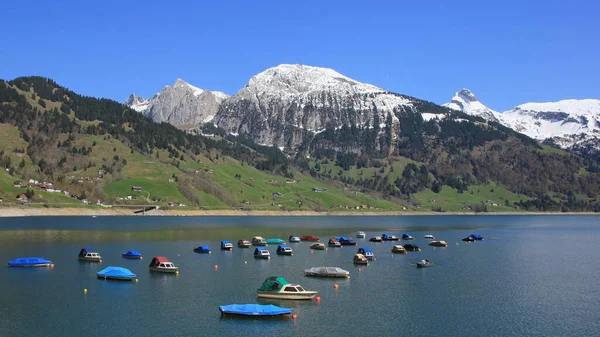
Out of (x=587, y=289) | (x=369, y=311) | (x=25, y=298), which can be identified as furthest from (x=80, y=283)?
(x=587, y=289)

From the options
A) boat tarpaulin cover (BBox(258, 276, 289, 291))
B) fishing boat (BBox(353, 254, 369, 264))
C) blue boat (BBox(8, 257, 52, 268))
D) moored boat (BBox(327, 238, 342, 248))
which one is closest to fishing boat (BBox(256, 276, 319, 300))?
boat tarpaulin cover (BBox(258, 276, 289, 291))

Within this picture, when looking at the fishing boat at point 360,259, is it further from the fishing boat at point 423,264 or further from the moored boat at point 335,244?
the moored boat at point 335,244

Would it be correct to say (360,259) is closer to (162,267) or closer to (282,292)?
(162,267)

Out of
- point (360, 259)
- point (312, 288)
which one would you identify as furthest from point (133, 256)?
point (312, 288)

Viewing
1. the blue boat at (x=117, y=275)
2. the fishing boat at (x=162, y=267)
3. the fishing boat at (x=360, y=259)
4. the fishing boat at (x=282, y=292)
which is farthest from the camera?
the fishing boat at (x=360, y=259)

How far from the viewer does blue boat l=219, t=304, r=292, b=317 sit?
67312mm

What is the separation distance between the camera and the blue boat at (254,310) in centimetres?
6731

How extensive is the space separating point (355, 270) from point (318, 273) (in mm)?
12862

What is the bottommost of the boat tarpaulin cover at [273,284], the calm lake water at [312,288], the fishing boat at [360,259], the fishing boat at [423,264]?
the calm lake water at [312,288]

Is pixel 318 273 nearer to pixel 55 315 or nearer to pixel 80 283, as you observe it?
pixel 80 283

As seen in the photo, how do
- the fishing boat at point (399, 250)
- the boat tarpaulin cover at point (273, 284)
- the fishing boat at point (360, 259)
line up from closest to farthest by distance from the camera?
the boat tarpaulin cover at point (273, 284), the fishing boat at point (360, 259), the fishing boat at point (399, 250)

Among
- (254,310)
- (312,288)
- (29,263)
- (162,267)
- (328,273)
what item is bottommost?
(312,288)

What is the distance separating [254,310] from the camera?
Answer: 67.4 meters

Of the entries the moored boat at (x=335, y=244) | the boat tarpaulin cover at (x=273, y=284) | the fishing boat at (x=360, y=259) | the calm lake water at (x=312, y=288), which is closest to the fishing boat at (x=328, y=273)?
the calm lake water at (x=312, y=288)
